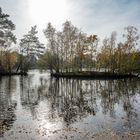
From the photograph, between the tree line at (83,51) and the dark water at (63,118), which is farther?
the tree line at (83,51)

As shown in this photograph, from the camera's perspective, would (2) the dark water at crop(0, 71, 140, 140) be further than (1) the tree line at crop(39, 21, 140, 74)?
No

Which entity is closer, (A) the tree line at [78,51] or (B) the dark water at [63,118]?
(B) the dark water at [63,118]

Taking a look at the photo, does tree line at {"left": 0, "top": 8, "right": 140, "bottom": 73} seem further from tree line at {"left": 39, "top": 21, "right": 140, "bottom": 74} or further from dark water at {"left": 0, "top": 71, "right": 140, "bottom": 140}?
dark water at {"left": 0, "top": 71, "right": 140, "bottom": 140}

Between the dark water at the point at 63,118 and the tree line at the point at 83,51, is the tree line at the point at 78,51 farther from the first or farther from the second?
the dark water at the point at 63,118

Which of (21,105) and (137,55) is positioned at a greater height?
(137,55)

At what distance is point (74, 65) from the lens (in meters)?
94.5

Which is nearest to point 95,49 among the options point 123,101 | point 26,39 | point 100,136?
point 26,39

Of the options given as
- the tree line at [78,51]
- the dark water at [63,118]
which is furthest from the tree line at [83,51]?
the dark water at [63,118]

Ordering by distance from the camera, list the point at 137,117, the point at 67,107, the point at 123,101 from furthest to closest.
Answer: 1. the point at 123,101
2. the point at 67,107
3. the point at 137,117

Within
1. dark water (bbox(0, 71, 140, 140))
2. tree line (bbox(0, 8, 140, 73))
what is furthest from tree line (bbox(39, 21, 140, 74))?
dark water (bbox(0, 71, 140, 140))

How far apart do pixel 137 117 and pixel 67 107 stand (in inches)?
307

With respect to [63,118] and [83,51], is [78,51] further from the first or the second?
[63,118]

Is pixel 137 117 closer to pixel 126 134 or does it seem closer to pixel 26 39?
pixel 126 134

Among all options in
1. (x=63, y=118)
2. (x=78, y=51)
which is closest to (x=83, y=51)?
(x=78, y=51)
